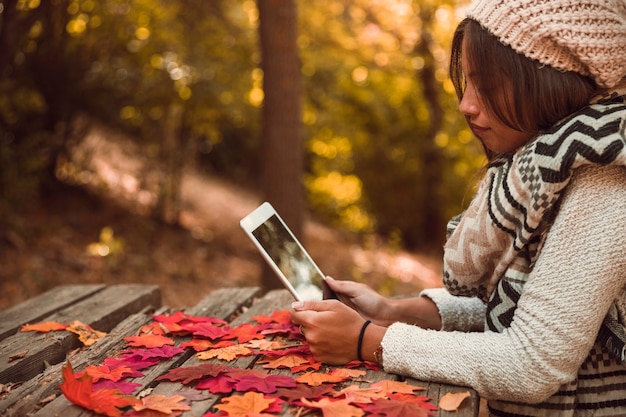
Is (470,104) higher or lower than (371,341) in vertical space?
higher

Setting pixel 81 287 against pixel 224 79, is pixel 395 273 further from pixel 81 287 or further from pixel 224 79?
pixel 81 287

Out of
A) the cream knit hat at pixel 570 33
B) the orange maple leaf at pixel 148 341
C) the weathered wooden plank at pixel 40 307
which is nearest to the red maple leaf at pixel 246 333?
the orange maple leaf at pixel 148 341

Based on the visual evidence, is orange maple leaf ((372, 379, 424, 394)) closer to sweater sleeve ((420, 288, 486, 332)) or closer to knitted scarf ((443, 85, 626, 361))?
knitted scarf ((443, 85, 626, 361))

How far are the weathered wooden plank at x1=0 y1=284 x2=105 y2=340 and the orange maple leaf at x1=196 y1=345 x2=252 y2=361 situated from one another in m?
0.88

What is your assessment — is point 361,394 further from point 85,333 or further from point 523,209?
point 85,333

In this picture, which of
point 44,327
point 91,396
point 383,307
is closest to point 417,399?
point 383,307

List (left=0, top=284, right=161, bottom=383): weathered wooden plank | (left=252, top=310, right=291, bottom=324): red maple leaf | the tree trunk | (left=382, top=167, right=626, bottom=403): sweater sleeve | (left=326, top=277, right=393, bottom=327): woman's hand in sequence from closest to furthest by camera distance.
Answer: (left=382, top=167, right=626, bottom=403): sweater sleeve → (left=0, top=284, right=161, bottom=383): weathered wooden plank → (left=326, top=277, right=393, bottom=327): woman's hand → (left=252, top=310, right=291, bottom=324): red maple leaf → the tree trunk

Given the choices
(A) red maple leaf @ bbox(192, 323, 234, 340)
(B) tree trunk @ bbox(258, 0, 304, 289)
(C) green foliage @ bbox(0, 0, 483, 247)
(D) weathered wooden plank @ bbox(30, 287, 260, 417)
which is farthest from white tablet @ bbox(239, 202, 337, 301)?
(B) tree trunk @ bbox(258, 0, 304, 289)

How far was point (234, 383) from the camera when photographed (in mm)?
1835

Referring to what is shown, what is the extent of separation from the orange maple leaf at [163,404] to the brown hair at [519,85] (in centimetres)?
116

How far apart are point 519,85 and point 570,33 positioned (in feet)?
0.60

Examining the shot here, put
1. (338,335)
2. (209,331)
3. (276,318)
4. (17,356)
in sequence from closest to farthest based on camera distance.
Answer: (338,335), (17,356), (209,331), (276,318)

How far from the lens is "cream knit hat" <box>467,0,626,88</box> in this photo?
181cm

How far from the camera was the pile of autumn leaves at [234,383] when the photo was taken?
1.67 m
